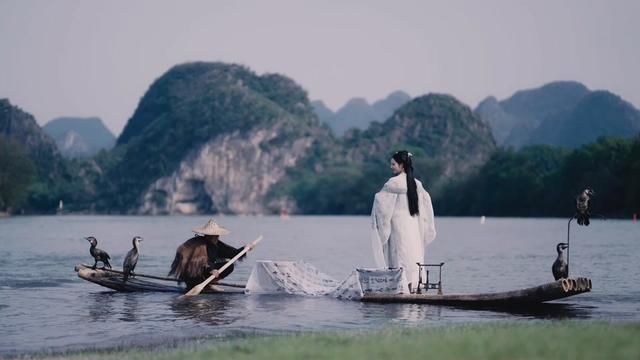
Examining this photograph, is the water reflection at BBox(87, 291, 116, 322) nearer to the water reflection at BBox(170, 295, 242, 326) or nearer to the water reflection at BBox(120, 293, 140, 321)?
the water reflection at BBox(120, 293, 140, 321)

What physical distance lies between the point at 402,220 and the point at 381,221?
42 cm

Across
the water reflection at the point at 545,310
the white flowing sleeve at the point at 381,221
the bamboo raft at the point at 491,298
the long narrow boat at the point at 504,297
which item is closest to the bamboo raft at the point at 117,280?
the long narrow boat at the point at 504,297

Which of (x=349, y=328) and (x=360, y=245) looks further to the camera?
(x=360, y=245)

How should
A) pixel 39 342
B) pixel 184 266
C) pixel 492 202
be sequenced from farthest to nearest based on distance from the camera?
pixel 492 202
pixel 184 266
pixel 39 342

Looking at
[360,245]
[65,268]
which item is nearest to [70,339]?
[65,268]

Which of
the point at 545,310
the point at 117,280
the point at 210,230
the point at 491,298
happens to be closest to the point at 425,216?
the point at 491,298

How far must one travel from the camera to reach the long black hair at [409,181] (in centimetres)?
2002

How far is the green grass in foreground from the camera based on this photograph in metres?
10.6

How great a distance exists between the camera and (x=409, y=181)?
2009 centimetres

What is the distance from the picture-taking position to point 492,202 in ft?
461

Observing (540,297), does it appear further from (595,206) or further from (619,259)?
(595,206)

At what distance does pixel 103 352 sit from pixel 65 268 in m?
23.8

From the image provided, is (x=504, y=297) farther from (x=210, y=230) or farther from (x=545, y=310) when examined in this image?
(x=210, y=230)

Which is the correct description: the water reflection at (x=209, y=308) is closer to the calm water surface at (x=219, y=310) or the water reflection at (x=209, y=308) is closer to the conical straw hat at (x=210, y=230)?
the calm water surface at (x=219, y=310)
